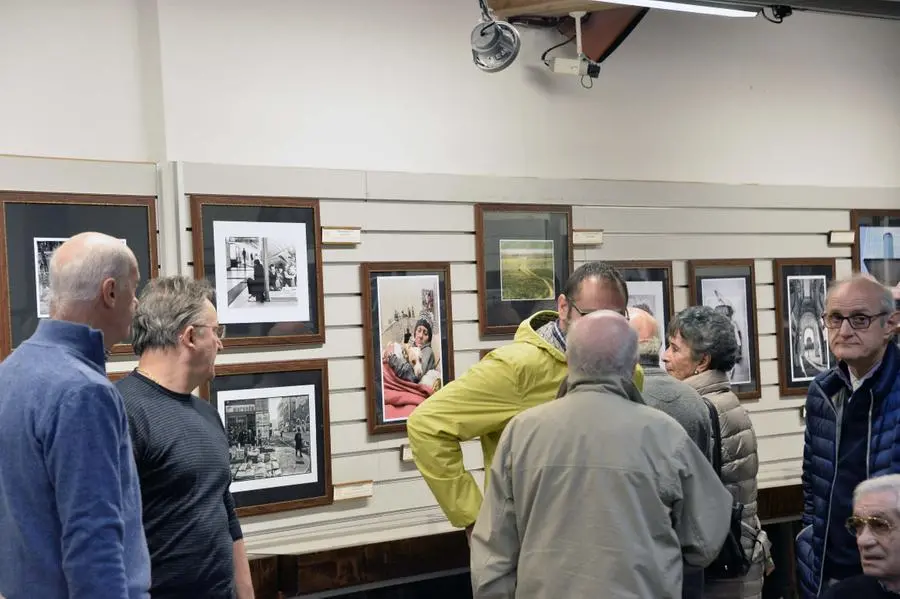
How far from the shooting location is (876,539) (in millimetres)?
2945

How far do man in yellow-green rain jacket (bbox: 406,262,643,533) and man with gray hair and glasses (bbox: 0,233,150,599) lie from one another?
131cm

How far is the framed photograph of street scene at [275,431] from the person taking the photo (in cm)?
435

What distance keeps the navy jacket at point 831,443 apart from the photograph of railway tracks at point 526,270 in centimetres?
189

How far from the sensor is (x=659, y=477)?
2691 millimetres

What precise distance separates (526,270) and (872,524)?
251 cm

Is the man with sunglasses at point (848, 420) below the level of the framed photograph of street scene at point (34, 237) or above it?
below

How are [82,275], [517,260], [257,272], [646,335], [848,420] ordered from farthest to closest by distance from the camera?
1. [517,260]
2. [257,272]
3. [646,335]
4. [848,420]
5. [82,275]

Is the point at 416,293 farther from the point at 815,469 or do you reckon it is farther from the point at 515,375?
the point at 815,469

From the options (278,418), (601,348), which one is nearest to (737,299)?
(278,418)

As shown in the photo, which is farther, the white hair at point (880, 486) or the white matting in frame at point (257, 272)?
the white matting in frame at point (257, 272)

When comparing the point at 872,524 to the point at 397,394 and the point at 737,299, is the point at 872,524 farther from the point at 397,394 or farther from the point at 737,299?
the point at 737,299

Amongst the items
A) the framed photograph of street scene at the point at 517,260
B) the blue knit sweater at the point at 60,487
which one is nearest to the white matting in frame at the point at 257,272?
the framed photograph of street scene at the point at 517,260

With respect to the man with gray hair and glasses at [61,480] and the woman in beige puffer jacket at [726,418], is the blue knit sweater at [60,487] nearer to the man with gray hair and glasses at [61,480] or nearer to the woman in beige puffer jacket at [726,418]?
the man with gray hair and glasses at [61,480]

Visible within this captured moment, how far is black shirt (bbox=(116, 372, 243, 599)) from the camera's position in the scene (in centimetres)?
272
